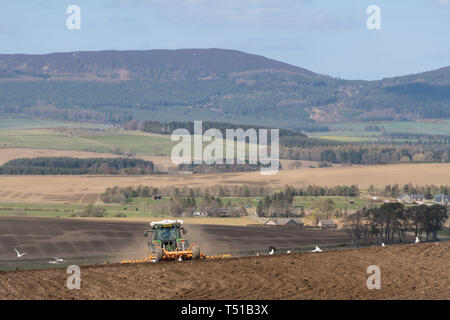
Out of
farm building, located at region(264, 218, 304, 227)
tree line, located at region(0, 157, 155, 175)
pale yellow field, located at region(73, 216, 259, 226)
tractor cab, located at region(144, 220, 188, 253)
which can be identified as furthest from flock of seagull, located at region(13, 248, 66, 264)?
tree line, located at region(0, 157, 155, 175)

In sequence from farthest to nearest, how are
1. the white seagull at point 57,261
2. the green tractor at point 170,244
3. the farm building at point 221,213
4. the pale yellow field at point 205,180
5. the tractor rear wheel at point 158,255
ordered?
the pale yellow field at point 205,180, the farm building at point 221,213, the white seagull at point 57,261, the green tractor at point 170,244, the tractor rear wheel at point 158,255

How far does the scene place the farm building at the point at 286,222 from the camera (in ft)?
232

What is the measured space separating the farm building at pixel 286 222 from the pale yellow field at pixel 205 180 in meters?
24.1

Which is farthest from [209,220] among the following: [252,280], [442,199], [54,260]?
[252,280]

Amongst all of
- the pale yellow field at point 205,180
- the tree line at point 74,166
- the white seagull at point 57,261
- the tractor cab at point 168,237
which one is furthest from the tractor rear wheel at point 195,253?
the tree line at point 74,166

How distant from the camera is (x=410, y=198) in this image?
83.7 m

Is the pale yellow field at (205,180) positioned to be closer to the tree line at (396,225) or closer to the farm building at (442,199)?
the farm building at (442,199)

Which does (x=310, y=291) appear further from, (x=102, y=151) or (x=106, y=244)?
(x=102, y=151)

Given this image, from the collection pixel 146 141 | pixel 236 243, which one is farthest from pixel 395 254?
pixel 146 141

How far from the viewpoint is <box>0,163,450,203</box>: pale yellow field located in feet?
308

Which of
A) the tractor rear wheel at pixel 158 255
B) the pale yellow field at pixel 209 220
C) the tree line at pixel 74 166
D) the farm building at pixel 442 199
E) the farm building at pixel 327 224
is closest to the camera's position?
the tractor rear wheel at pixel 158 255

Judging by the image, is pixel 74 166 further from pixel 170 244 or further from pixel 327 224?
pixel 170 244

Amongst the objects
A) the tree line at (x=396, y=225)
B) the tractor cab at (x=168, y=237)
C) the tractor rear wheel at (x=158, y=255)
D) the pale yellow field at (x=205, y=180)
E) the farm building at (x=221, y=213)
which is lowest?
the farm building at (x=221, y=213)

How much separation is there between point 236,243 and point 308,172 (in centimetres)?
6347
